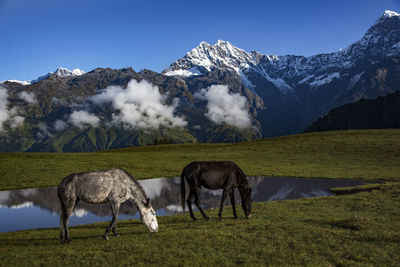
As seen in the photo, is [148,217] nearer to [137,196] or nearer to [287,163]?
[137,196]

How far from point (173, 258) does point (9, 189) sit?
3793 cm

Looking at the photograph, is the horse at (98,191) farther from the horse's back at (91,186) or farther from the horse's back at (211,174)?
the horse's back at (211,174)

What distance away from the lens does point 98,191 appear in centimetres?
1481

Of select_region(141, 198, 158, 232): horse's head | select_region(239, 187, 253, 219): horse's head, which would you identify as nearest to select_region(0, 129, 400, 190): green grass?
A: select_region(239, 187, 253, 219): horse's head

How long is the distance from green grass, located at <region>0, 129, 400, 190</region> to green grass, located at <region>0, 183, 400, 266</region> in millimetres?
29747

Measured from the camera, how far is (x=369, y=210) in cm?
2219

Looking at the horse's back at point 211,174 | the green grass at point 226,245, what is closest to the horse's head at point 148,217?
the green grass at point 226,245

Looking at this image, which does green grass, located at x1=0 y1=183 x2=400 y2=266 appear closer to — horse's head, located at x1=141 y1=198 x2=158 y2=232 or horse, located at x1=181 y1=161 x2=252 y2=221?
horse's head, located at x1=141 y1=198 x2=158 y2=232

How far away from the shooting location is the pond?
25375mm

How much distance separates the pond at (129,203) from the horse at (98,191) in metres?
8.90

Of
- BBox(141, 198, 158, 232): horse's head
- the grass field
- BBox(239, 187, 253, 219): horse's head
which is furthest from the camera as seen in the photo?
BBox(239, 187, 253, 219): horse's head

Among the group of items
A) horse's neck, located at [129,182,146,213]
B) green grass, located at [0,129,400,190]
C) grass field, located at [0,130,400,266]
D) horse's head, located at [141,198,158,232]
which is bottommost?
green grass, located at [0,129,400,190]

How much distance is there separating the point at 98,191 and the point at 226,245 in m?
6.76

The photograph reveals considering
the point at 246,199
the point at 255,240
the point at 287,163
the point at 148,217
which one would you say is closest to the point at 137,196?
the point at 148,217
